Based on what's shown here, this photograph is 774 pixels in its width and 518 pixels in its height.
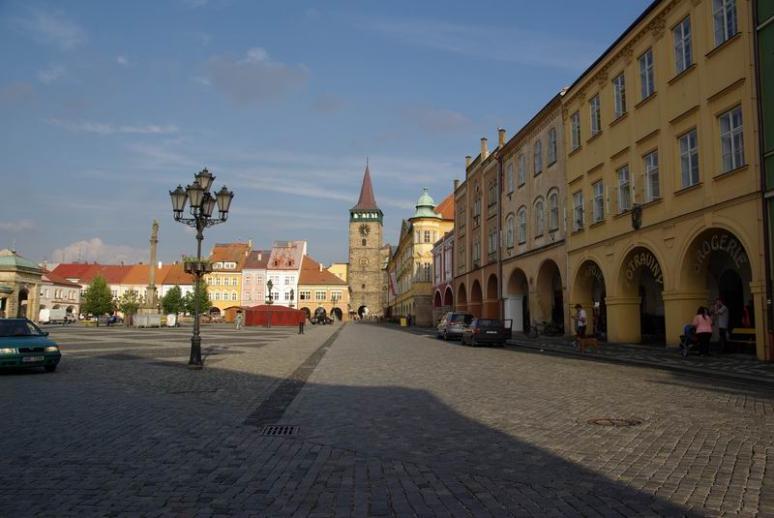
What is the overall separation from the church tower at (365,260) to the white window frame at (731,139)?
108m

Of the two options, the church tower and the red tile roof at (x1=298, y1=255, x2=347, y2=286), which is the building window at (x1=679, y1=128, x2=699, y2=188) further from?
the church tower

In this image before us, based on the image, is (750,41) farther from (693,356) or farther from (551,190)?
(551,190)

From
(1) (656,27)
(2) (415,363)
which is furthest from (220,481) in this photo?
(1) (656,27)

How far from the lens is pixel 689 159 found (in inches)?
863

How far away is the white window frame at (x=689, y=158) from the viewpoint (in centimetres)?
2147

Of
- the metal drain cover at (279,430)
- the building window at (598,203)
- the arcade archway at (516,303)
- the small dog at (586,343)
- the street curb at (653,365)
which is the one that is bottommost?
the metal drain cover at (279,430)

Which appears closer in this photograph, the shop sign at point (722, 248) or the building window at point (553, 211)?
the shop sign at point (722, 248)

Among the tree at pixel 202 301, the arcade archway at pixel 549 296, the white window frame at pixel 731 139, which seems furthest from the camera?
the tree at pixel 202 301

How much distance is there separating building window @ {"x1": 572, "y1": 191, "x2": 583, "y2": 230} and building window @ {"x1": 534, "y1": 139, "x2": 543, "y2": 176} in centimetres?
524

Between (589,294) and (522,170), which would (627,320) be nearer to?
(589,294)

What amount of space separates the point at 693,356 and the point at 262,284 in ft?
341

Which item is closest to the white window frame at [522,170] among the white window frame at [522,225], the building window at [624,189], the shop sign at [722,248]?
the white window frame at [522,225]

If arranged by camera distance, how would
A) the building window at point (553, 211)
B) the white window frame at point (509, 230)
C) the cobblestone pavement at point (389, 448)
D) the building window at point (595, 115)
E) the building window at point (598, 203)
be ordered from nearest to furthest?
the cobblestone pavement at point (389, 448) → the building window at point (598, 203) → the building window at point (595, 115) → the building window at point (553, 211) → the white window frame at point (509, 230)

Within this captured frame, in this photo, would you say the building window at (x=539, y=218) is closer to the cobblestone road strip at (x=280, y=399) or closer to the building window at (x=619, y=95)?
the building window at (x=619, y=95)
